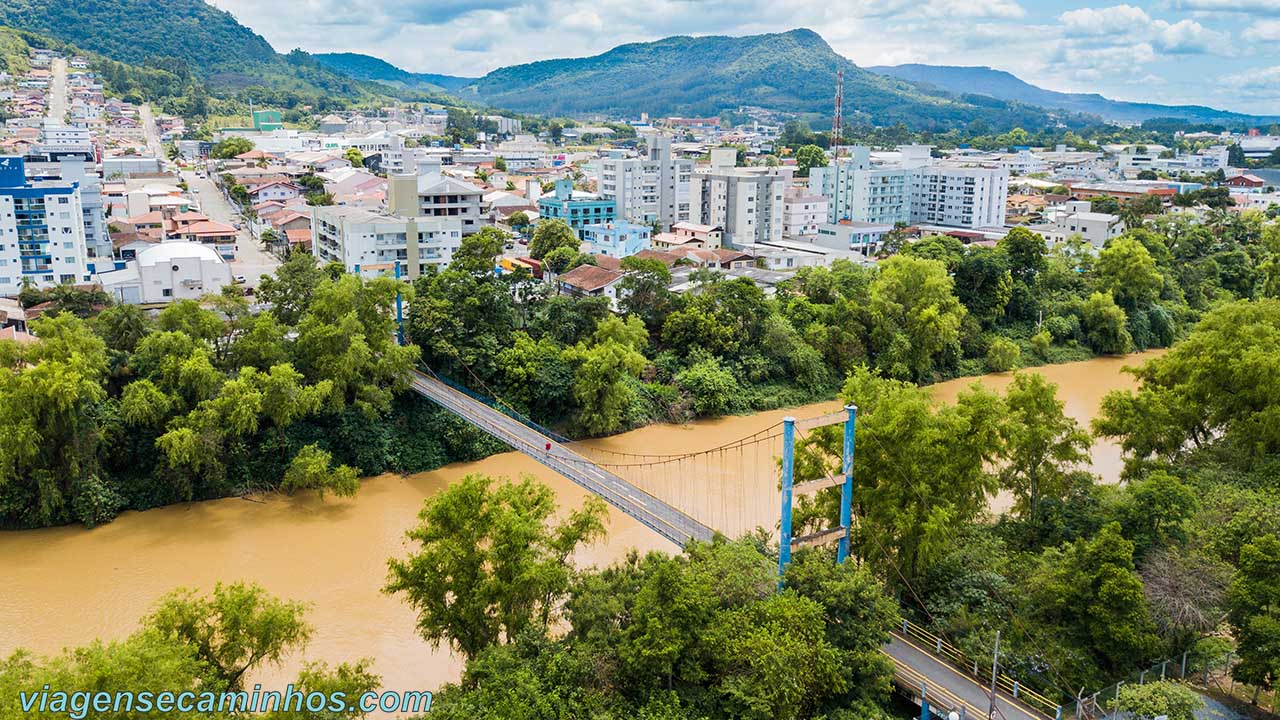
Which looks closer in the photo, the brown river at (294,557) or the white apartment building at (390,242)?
the brown river at (294,557)

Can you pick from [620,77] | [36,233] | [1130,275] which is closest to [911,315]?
[1130,275]

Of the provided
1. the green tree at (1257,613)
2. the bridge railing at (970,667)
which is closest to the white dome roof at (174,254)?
the bridge railing at (970,667)

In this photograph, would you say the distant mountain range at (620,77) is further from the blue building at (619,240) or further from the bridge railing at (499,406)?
the bridge railing at (499,406)

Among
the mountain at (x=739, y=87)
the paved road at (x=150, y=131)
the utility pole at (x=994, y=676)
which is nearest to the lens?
the utility pole at (x=994, y=676)

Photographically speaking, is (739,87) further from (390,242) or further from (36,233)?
(36,233)

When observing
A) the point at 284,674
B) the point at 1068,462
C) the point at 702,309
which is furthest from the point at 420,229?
the point at 1068,462
